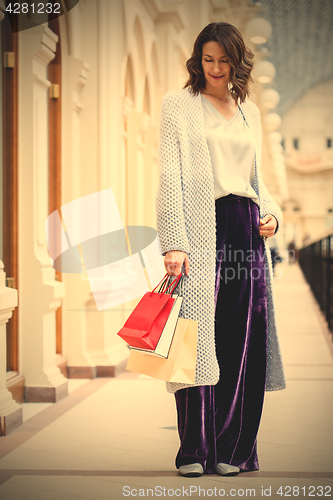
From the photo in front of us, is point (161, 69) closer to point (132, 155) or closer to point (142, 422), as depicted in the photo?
point (132, 155)

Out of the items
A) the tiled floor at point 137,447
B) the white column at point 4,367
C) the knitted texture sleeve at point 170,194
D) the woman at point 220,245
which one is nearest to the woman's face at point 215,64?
the woman at point 220,245

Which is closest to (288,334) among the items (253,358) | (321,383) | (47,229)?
(321,383)

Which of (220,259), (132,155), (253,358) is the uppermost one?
(132,155)

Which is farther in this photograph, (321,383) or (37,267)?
(321,383)

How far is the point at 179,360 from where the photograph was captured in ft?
7.76

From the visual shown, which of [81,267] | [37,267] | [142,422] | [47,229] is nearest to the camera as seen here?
[142,422]

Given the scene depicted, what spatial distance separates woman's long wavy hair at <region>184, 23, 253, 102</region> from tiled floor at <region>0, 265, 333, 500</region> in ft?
5.62

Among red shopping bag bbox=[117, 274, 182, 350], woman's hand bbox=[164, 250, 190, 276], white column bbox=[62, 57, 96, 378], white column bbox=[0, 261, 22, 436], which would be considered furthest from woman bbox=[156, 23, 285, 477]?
white column bbox=[62, 57, 96, 378]

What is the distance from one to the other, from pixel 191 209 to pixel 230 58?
0.66 metres

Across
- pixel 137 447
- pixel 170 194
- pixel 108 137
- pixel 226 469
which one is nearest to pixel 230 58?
pixel 170 194

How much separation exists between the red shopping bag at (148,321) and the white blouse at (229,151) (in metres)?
0.53

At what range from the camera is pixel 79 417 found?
12.5ft

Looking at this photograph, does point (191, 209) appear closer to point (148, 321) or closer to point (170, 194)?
point (170, 194)

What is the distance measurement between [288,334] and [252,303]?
549 cm
